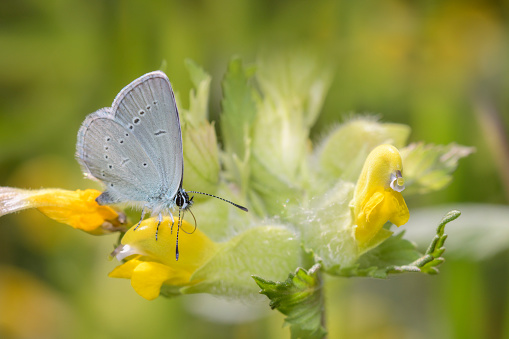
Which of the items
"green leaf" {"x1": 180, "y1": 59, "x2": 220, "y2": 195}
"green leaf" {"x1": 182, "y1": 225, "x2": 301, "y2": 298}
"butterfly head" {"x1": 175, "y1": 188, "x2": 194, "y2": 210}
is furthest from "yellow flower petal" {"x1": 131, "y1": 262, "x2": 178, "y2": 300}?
"green leaf" {"x1": 180, "y1": 59, "x2": 220, "y2": 195}

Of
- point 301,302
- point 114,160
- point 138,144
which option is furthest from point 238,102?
point 301,302

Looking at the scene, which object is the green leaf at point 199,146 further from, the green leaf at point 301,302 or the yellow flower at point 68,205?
the green leaf at point 301,302

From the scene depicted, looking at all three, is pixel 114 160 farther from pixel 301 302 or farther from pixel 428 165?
pixel 428 165

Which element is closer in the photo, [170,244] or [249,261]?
[170,244]

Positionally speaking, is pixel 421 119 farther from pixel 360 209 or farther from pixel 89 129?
pixel 89 129

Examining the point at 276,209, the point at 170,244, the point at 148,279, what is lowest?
the point at 148,279

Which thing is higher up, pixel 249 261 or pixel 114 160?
pixel 114 160

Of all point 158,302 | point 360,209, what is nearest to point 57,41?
point 158,302

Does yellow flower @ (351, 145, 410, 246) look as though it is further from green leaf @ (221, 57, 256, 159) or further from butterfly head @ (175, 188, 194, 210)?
butterfly head @ (175, 188, 194, 210)

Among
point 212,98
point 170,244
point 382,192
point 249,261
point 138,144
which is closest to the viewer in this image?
point 382,192
